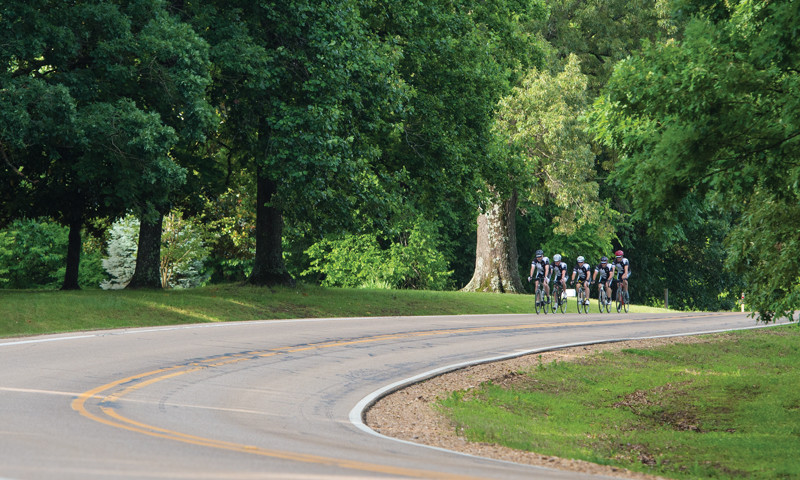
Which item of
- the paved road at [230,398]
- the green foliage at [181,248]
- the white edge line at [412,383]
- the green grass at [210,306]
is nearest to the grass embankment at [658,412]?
the white edge line at [412,383]

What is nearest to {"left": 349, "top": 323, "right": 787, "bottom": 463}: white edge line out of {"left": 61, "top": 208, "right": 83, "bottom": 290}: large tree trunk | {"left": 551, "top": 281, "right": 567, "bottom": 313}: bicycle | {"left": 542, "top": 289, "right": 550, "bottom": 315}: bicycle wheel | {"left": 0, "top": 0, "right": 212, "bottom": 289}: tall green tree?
{"left": 542, "top": 289, "right": 550, "bottom": 315}: bicycle wheel

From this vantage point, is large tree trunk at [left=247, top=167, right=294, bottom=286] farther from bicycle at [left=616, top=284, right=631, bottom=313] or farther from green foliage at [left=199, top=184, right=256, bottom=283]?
green foliage at [left=199, top=184, right=256, bottom=283]

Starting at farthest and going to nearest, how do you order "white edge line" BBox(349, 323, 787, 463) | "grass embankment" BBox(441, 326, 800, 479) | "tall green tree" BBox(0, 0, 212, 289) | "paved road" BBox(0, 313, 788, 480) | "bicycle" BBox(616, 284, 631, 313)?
"bicycle" BBox(616, 284, 631, 313) < "tall green tree" BBox(0, 0, 212, 289) < "grass embankment" BBox(441, 326, 800, 479) < "white edge line" BBox(349, 323, 787, 463) < "paved road" BBox(0, 313, 788, 480)

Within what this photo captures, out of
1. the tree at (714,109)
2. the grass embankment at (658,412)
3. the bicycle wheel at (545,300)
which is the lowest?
the grass embankment at (658,412)

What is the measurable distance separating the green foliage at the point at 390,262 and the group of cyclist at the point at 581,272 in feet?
43.0

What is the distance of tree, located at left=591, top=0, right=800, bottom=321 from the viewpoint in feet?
37.0

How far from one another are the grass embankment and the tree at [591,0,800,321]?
10.1 ft

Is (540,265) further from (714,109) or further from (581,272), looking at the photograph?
(714,109)

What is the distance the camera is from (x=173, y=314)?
21.8m

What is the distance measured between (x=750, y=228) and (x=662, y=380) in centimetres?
321

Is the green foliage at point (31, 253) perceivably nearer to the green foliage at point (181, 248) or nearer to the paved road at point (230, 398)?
the green foliage at point (181, 248)

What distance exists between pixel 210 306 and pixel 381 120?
22.8 feet

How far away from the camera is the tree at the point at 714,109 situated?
11281 millimetres

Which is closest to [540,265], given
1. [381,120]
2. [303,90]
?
[381,120]
